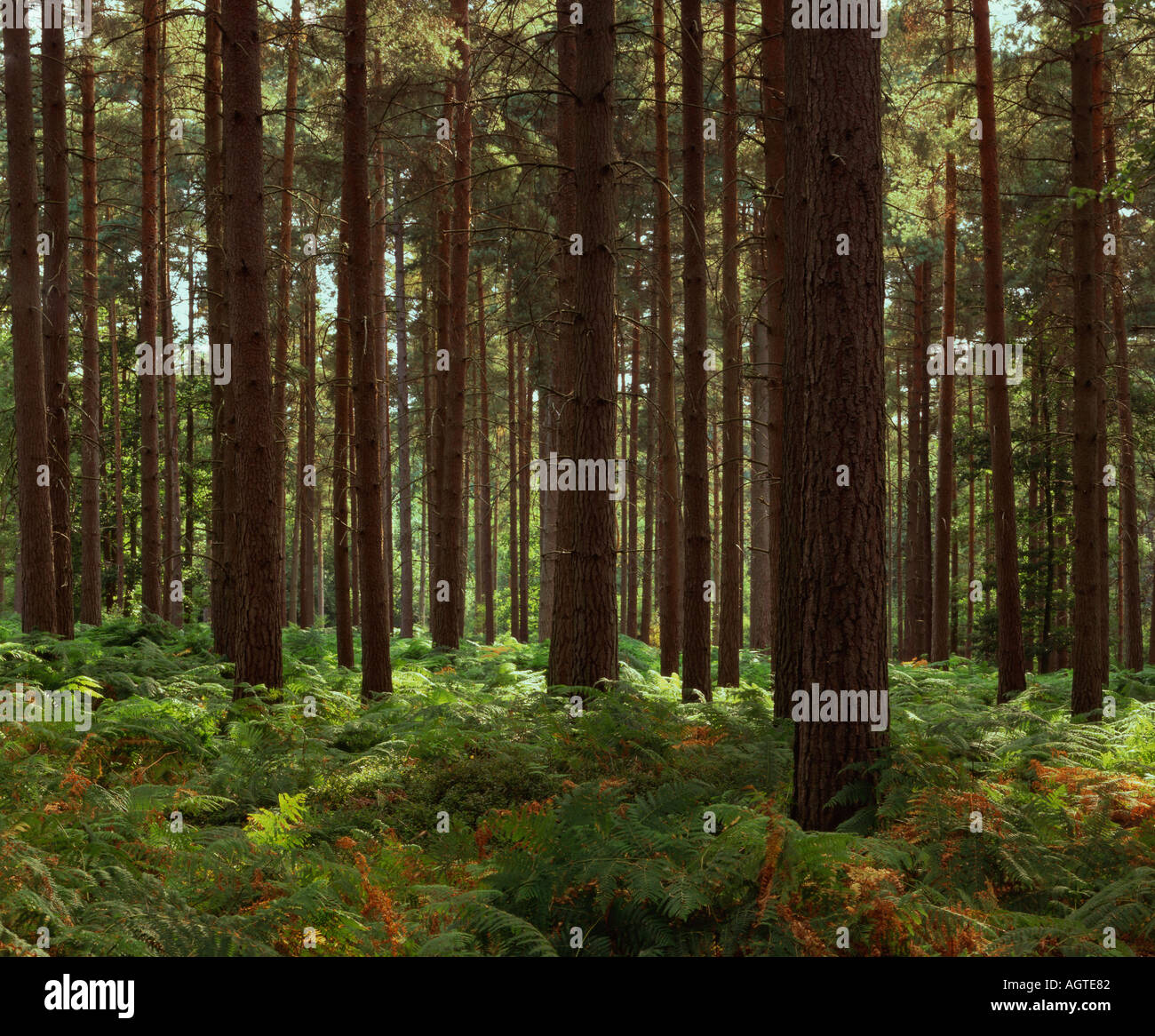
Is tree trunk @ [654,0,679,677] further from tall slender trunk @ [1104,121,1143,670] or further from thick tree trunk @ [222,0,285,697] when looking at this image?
tall slender trunk @ [1104,121,1143,670]

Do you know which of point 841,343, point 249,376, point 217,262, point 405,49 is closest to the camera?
point 841,343

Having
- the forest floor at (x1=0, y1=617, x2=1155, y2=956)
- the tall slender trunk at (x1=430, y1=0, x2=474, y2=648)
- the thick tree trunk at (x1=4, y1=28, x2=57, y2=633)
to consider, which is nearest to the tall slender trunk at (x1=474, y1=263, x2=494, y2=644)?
the tall slender trunk at (x1=430, y1=0, x2=474, y2=648)

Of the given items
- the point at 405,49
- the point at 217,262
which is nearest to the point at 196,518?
the point at 217,262

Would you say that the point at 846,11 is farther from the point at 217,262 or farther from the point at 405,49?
the point at 217,262

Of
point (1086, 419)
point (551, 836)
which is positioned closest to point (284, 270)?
point (1086, 419)

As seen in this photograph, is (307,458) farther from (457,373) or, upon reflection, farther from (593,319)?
(593,319)

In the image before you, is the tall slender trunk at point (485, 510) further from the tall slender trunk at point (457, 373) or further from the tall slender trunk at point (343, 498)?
the tall slender trunk at point (343, 498)

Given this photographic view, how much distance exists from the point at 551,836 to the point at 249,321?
653cm

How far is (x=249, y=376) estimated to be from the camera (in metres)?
9.61

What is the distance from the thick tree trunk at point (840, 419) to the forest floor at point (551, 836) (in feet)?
1.34

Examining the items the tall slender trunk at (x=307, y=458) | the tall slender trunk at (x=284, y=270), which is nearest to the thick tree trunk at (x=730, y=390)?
Answer: the tall slender trunk at (x=284, y=270)

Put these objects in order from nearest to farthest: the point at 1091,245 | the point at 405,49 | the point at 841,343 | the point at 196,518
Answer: the point at 841,343 → the point at 1091,245 → the point at 405,49 → the point at 196,518
